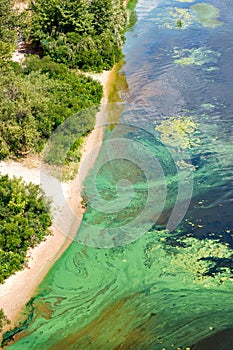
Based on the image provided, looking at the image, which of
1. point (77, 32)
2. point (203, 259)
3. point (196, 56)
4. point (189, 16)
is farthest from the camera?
point (189, 16)

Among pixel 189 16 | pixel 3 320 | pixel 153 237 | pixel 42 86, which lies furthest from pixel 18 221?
pixel 189 16

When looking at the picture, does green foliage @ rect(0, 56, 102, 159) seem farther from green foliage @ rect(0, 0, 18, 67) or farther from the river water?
green foliage @ rect(0, 0, 18, 67)

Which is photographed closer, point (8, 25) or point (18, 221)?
point (18, 221)

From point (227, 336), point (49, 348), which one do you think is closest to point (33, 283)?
point (49, 348)

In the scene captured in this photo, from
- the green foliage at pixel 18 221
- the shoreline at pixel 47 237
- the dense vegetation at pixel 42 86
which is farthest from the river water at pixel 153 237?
the dense vegetation at pixel 42 86

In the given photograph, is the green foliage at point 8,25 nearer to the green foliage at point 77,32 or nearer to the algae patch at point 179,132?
the green foliage at point 77,32

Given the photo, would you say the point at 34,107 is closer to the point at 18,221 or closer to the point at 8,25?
the point at 18,221

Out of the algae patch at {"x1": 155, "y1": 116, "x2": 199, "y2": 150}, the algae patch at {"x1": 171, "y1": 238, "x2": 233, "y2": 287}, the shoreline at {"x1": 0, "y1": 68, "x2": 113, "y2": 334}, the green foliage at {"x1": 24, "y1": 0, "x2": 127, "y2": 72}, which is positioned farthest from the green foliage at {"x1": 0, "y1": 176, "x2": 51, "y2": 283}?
the green foliage at {"x1": 24, "y1": 0, "x2": 127, "y2": 72}
